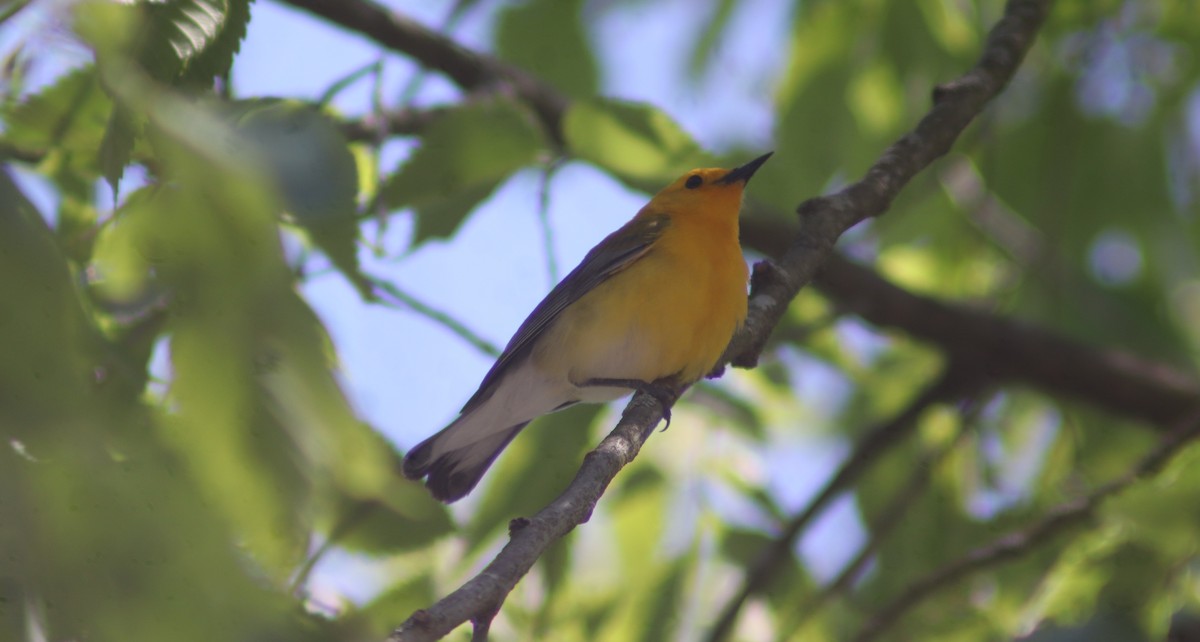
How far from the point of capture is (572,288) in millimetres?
5512

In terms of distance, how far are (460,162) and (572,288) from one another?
1.74 m

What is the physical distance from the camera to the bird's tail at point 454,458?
5055 mm

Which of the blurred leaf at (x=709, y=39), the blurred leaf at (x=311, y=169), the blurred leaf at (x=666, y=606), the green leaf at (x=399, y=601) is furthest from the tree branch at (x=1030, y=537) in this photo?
the blurred leaf at (x=311, y=169)

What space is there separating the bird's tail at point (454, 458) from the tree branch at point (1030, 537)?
1932 millimetres

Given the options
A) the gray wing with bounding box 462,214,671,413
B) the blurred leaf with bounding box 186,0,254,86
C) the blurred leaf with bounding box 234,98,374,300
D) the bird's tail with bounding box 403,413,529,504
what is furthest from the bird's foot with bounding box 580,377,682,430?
the blurred leaf with bounding box 186,0,254,86

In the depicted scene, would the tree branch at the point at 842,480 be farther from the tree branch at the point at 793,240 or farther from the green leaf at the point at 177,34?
the green leaf at the point at 177,34

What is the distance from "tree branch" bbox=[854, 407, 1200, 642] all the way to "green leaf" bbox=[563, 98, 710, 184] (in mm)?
1981

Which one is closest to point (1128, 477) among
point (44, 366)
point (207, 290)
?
point (207, 290)

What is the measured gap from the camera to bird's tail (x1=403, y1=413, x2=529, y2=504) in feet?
16.6

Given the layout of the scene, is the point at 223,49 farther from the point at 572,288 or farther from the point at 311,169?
the point at 572,288

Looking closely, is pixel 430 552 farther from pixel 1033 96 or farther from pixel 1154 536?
pixel 1033 96

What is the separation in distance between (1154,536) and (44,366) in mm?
3075

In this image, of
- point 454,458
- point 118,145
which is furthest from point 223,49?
point 454,458

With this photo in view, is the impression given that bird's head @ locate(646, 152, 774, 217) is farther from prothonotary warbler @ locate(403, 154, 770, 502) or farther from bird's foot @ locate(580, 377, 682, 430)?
bird's foot @ locate(580, 377, 682, 430)
